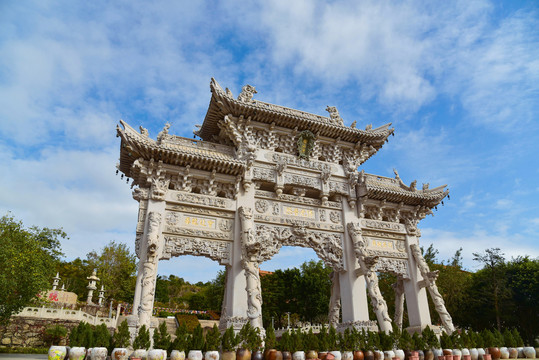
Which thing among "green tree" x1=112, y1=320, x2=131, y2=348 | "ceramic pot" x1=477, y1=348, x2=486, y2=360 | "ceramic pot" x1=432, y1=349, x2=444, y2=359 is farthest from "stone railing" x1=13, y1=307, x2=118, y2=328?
"ceramic pot" x1=477, y1=348, x2=486, y2=360

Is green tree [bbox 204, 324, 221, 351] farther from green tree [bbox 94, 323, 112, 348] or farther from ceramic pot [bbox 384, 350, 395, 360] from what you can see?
ceramic pot [bbox 384, 350, 395, 360]

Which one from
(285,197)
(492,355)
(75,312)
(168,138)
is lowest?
(492,355)

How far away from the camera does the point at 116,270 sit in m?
27.7

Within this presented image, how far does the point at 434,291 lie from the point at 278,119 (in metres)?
7.99

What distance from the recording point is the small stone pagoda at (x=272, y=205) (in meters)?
10.3

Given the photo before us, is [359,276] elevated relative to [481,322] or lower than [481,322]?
elevated

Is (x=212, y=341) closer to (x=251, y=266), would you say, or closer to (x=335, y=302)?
(x=251, y=266)

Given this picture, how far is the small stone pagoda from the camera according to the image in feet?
33.9

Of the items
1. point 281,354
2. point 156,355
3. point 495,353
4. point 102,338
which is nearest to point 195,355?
point 156,355

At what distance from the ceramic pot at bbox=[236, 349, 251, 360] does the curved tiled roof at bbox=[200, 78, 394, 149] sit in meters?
7.42

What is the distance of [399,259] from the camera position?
43.0 feet

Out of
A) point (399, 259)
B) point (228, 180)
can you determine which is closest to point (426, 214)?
point (399, 259)

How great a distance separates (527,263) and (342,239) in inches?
604

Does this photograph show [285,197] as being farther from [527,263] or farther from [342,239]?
[527,263]
